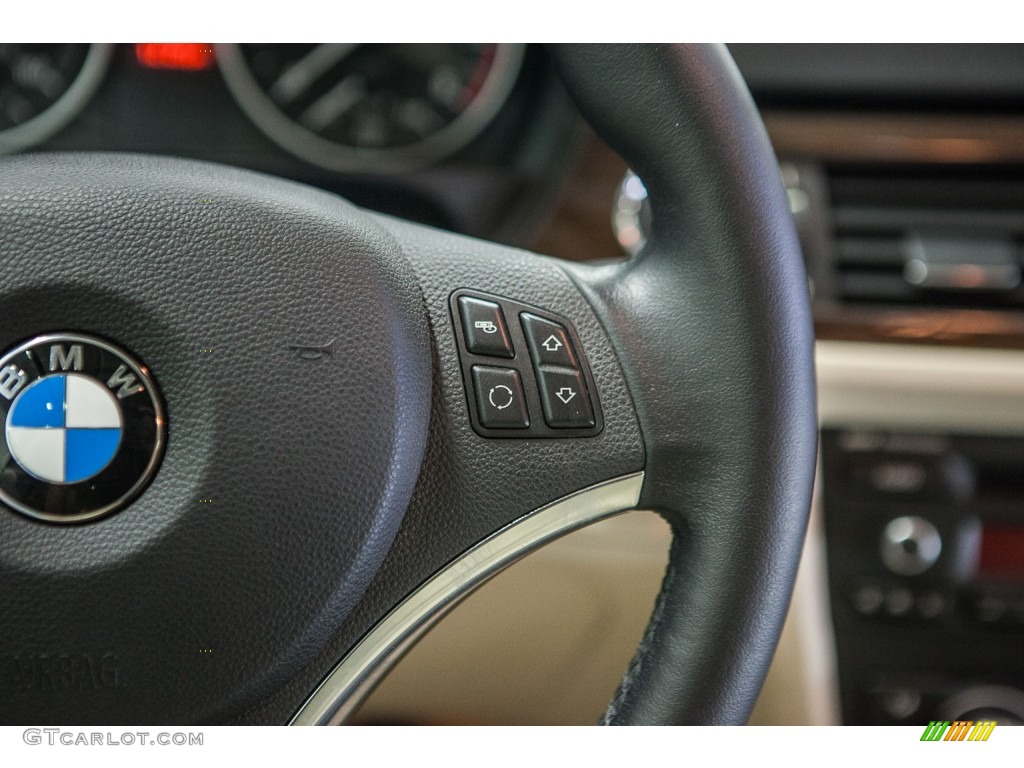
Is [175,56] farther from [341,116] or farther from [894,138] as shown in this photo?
[894,138]

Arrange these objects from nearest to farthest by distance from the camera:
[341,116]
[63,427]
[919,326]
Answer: [63,427] < [919,326] < [341,116]

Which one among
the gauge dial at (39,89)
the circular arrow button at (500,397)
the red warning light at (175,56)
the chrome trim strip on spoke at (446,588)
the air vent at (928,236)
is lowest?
the chrome trim strip on spoke at (446,588)

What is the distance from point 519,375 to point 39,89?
906mm

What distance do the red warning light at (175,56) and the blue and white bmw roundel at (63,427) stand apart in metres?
0.78

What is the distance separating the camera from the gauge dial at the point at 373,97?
1.23 metres

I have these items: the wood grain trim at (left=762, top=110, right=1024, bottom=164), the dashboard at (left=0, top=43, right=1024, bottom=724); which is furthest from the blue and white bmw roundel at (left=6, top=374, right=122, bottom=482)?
the wood grain trim at (left=762, top=110, right=1024, bottom=164)

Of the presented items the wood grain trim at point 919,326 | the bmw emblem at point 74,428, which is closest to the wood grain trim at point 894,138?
the wood grain trim at point 919,326

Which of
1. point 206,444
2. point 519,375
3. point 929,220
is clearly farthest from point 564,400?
point 929,220

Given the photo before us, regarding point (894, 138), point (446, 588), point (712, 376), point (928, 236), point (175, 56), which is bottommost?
point (446, 588)

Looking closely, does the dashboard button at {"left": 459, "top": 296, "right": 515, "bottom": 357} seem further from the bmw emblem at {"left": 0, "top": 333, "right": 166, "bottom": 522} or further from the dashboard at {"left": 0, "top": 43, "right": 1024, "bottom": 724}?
the dashboard at {"left": 0, "top": 43, "right": 1024, "bottom": 724}

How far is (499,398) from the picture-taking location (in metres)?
0.55

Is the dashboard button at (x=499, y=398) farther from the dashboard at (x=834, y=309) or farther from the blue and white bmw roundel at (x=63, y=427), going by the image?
the dashboard at (x=834, y=309)
